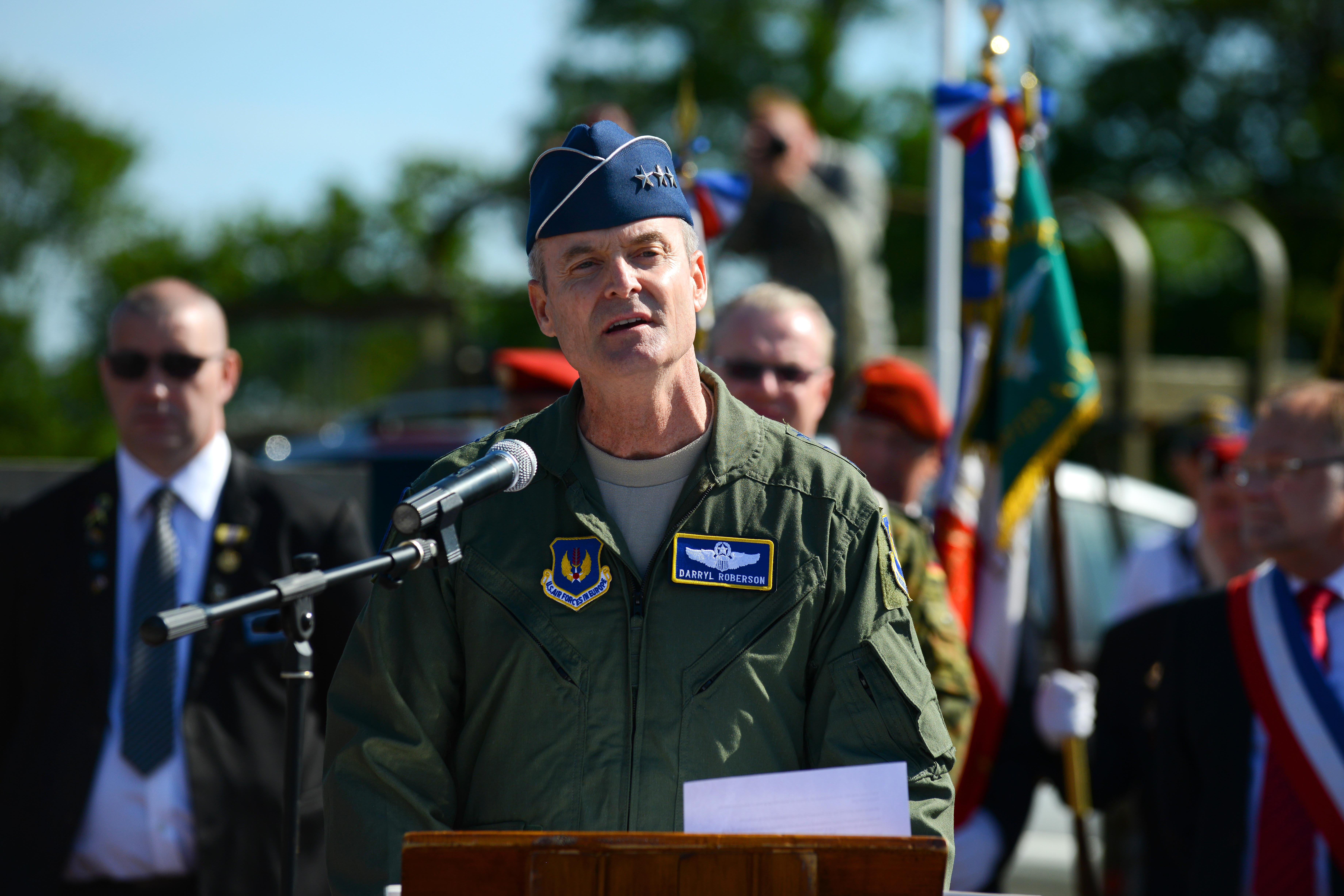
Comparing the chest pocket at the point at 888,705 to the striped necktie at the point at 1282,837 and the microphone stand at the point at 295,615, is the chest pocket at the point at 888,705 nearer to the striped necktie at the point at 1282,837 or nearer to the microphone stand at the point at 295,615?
the microphone stand at the point at 295,615

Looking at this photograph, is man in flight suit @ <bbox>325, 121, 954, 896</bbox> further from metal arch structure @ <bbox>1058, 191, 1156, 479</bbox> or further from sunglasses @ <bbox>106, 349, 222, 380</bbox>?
metal arch structure @ <bbox>1058, 191, 1156, 479</bbox>

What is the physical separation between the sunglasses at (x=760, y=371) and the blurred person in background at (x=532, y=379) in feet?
3.34

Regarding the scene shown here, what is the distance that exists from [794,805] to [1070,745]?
3043 mm

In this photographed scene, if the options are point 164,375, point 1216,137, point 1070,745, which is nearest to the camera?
point 164,375

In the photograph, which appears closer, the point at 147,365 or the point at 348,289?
the point at 147,365

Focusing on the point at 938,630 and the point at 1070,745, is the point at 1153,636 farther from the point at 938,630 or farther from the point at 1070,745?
the point at 938,630

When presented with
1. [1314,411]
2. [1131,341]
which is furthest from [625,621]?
[1131,341]

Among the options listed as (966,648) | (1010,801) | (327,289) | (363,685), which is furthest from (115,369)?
(327,289)

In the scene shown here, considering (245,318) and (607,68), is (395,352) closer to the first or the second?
(245,318)

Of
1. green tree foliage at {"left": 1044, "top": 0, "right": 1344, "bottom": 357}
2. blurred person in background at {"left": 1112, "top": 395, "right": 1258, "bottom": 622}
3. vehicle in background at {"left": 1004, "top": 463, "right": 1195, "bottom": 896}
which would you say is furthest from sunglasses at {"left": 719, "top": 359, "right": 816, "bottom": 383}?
green tree foliage at {"left": 1044, "top": 0, "right": 1344, "bottom": 357}

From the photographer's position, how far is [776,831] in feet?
6.45

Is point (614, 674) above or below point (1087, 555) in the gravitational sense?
below

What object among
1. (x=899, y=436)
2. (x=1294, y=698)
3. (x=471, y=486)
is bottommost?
(x=1294, y=698)

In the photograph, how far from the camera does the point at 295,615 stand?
239 cm
